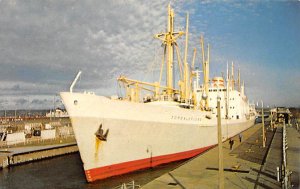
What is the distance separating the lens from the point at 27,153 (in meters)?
31.9

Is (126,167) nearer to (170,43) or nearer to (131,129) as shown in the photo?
(131,129)

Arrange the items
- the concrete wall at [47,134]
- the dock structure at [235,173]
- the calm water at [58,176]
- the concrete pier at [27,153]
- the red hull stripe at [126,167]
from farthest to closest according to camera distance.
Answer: the concrete wall at [47,134]
the concrete pier at [27,153]
the calm water at [58,176]
the red hull stripe at [126,167]
the dock structure at [235,173]

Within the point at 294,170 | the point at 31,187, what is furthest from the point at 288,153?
the point at 31,187

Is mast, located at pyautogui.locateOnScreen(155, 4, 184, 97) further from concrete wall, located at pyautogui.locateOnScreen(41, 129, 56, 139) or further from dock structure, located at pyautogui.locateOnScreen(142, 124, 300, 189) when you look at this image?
concrete wall, located at pyautogui.locateOnScreen(41, 129, 56, 139)

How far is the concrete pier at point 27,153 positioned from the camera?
29.2 m

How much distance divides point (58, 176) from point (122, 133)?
8.47m

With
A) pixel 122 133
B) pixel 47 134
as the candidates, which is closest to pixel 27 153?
pixel 47 134

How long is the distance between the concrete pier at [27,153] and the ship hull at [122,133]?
14.6 meters

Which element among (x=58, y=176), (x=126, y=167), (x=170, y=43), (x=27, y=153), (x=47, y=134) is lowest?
(x=58, y=176)

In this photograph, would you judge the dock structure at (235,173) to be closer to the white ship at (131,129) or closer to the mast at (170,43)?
the white ship at (131,129)

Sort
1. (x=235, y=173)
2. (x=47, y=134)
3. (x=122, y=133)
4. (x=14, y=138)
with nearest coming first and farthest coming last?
(x=235, y=173), (x=122, y=133), (x=14, y=138), (x=47, y=134)

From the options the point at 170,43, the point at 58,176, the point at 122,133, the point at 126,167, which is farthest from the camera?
the point at 170,43

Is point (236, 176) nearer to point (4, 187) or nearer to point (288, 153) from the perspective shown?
point (288, 153)

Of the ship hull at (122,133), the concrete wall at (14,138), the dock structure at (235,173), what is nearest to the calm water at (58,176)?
the ship hull at (122,133)
